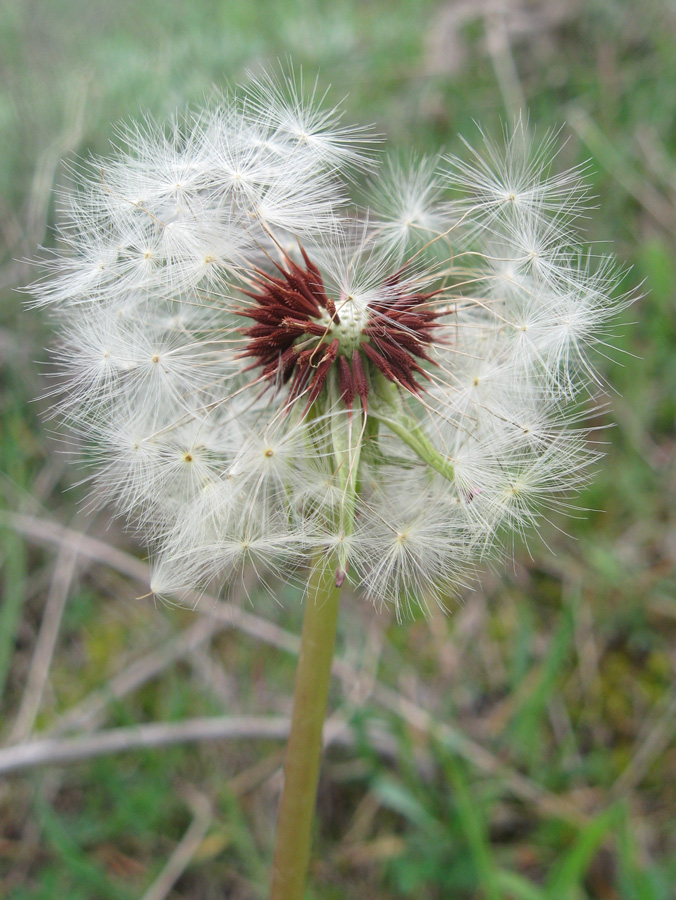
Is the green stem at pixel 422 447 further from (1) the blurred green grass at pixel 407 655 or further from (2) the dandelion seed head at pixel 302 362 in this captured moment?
(1) the blurred green grass at pixel 407 655

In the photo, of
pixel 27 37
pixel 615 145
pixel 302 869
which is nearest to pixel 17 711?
pixel 302 869

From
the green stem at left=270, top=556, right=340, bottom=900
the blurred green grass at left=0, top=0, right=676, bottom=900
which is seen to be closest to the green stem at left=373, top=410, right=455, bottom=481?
the green stem at left=270, top=556, right=340, bottom=900

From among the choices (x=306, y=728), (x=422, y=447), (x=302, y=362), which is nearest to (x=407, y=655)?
(x=306, y=728)

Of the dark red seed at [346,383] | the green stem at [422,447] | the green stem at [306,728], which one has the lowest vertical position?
the green stem at [306,728]

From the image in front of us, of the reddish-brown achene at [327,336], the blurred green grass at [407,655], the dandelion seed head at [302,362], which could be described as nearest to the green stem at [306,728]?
the dandelion seed head at [302,362]

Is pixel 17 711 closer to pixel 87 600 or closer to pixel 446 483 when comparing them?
pixel 87 600

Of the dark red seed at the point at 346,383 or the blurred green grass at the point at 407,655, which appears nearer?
the dark red seed at the point at 346,383

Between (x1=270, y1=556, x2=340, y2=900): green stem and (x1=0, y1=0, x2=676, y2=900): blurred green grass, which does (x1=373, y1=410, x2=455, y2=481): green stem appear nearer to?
(x1=270, y1=556, x2=340, y2=900): green stem
